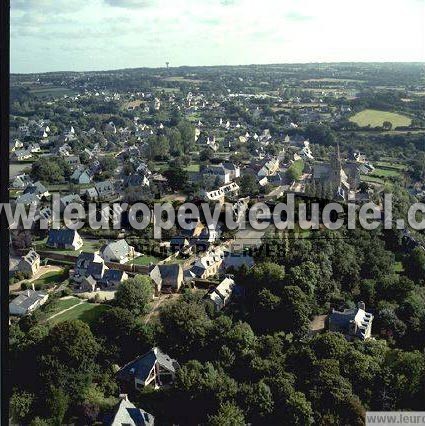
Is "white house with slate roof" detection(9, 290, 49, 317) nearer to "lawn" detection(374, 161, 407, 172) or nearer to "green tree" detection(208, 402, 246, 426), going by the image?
"green tree" detection(208, 402, 246, 426)

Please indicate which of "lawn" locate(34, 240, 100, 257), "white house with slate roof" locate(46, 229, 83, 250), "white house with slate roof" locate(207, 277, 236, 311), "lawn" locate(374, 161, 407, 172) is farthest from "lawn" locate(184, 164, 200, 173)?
"white house with slate roof" locate(207, 277, 236, 311)

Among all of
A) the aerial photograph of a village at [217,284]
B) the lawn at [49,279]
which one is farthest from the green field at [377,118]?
the lawn at [49,279]

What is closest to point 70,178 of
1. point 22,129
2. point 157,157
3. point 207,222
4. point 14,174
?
point 14,174

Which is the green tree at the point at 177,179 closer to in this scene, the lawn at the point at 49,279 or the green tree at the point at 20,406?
the lawn at the point at 49,279

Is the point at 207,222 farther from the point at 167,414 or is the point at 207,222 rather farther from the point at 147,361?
the point at 167,414

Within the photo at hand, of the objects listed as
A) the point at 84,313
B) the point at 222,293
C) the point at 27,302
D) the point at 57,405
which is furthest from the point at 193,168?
the point at 57,405
